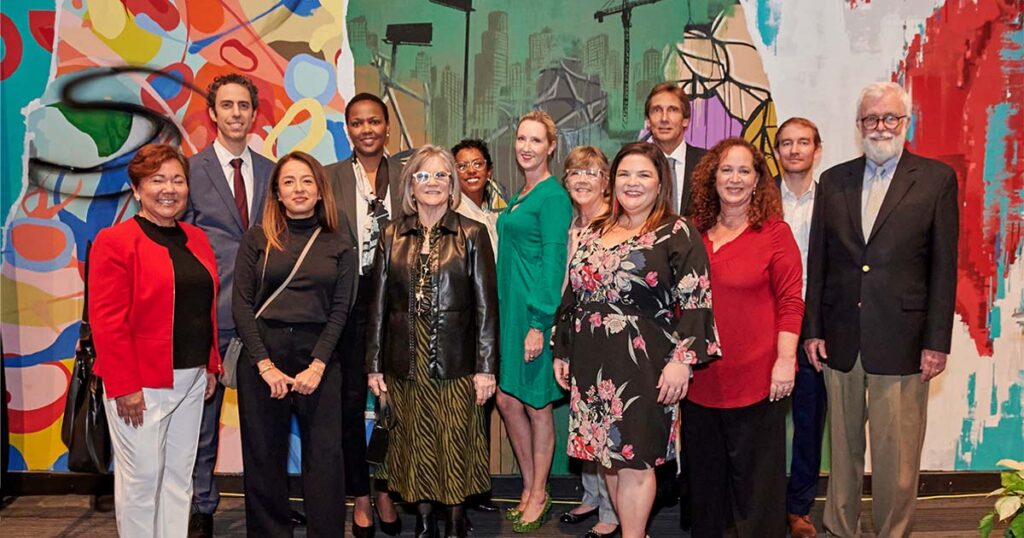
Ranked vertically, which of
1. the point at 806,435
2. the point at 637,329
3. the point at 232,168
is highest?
the point at 232,168

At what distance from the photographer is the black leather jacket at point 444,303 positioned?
3.40 metres

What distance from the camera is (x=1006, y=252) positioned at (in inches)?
183

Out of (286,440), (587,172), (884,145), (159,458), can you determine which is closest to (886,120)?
(884,145)

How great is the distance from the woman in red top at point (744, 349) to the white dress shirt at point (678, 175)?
65 centimetres

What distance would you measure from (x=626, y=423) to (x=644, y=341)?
0.30m

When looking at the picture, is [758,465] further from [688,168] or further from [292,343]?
[292,343]

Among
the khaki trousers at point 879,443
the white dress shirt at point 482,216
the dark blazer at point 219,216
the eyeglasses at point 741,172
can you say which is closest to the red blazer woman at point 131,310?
the dark blazer at point 219,216

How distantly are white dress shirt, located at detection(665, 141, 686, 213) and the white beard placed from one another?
2.79 feet

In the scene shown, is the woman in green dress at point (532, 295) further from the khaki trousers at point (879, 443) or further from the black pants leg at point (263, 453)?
the khaki trousers at point (879, 443)

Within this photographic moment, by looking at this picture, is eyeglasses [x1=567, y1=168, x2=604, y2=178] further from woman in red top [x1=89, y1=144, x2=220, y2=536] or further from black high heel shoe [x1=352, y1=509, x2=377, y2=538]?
black high heel shoe [x1=352, y1=509, x2=377, y2=538]

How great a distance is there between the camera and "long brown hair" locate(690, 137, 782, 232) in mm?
3164

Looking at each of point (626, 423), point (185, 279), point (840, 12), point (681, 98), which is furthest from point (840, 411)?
point (185, 279)

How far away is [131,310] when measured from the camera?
10.1 ft

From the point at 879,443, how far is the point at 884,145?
1206 mm
